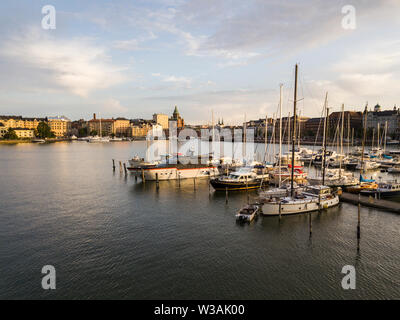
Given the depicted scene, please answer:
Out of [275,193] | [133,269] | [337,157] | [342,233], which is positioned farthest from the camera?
[337,157]

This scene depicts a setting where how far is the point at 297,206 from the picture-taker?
26938mm

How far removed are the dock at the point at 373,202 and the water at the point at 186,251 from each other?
95cm

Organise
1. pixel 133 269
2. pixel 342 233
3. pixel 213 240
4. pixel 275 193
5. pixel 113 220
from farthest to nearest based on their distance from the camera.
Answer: pixel 275 193 < pixel 113 220 < pixel 342 233 < pixel 213 240 < pixel 133 269

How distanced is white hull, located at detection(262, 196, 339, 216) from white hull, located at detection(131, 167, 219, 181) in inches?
897

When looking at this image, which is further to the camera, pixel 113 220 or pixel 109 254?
pixel 113 220

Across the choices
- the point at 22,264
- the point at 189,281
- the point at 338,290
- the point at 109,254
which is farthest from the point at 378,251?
the point at 22,264

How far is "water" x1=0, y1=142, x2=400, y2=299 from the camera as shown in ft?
49.8

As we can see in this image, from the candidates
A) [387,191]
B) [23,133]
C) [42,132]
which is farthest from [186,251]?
[23,133]

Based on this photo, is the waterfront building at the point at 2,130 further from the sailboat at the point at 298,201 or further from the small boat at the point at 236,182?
the sailboat at the point at 298,201

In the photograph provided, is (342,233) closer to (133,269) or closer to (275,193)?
(275,193)

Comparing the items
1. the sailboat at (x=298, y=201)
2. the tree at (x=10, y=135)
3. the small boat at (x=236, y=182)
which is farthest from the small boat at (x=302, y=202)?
the tree at (x=10, y=135)

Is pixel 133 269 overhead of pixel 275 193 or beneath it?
beneath

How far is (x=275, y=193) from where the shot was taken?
31.2 metres
